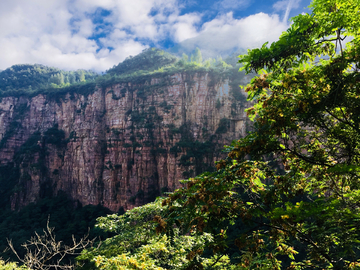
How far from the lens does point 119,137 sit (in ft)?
97.8

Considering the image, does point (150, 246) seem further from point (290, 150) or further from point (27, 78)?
point (27, 78)

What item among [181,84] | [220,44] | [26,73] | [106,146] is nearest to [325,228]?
[181,84]

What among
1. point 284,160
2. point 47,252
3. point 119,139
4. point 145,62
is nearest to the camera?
point 284,160

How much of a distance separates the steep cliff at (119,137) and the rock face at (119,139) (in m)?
0.14

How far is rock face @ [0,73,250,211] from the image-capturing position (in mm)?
27562

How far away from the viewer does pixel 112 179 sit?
94.6 feet

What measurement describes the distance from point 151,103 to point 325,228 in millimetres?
28764

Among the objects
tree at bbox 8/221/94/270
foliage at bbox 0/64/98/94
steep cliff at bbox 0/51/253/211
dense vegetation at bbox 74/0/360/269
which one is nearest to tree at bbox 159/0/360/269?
dense vegetation at bbox 74/0/360/269

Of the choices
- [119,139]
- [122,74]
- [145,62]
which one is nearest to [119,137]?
[119,139]

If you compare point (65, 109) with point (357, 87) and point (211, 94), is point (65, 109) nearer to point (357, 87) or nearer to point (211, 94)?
point (211, 94)

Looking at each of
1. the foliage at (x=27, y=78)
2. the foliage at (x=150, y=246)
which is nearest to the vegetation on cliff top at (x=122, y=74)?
the foliage at (x=27, y=78)

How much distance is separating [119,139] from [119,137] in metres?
0.32

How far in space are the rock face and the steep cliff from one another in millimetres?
138

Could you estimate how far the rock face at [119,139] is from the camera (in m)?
27.6
